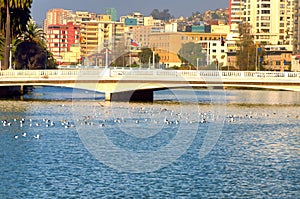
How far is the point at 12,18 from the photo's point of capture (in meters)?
107

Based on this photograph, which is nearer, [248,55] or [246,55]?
[248,55]

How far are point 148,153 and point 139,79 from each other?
37978 mm

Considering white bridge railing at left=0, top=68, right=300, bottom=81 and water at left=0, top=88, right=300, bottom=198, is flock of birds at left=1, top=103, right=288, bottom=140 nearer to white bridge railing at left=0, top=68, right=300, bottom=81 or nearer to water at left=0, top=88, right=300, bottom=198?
water at left=0, top=88, right=300, bottom=198

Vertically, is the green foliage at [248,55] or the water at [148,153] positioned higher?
the green foliage at [248,55]

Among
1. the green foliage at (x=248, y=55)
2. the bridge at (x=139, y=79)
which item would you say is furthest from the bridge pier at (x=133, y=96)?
the green foliage at (x=248, y=55)

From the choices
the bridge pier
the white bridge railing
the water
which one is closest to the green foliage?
the bridge pier

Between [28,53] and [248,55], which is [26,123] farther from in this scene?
[248,55]

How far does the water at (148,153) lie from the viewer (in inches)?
1443

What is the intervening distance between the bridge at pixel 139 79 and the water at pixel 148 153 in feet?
25.9

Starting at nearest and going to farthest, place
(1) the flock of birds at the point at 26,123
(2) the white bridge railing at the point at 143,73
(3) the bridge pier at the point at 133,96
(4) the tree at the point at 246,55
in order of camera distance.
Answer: (1) the flock of birds at the point at 26,123 → (2) the white bridge railing at the point at 143,73 → (3) the bridge pier at the point at 133,96 → (4) the tree at the point at 246,55

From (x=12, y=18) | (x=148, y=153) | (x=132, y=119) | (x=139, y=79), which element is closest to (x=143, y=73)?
(x=139, y=79)

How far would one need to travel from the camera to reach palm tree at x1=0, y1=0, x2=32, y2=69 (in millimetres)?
100875

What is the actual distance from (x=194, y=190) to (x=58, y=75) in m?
50.8

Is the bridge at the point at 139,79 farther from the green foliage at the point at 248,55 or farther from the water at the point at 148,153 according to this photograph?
the green foliage at the point at 248,55
